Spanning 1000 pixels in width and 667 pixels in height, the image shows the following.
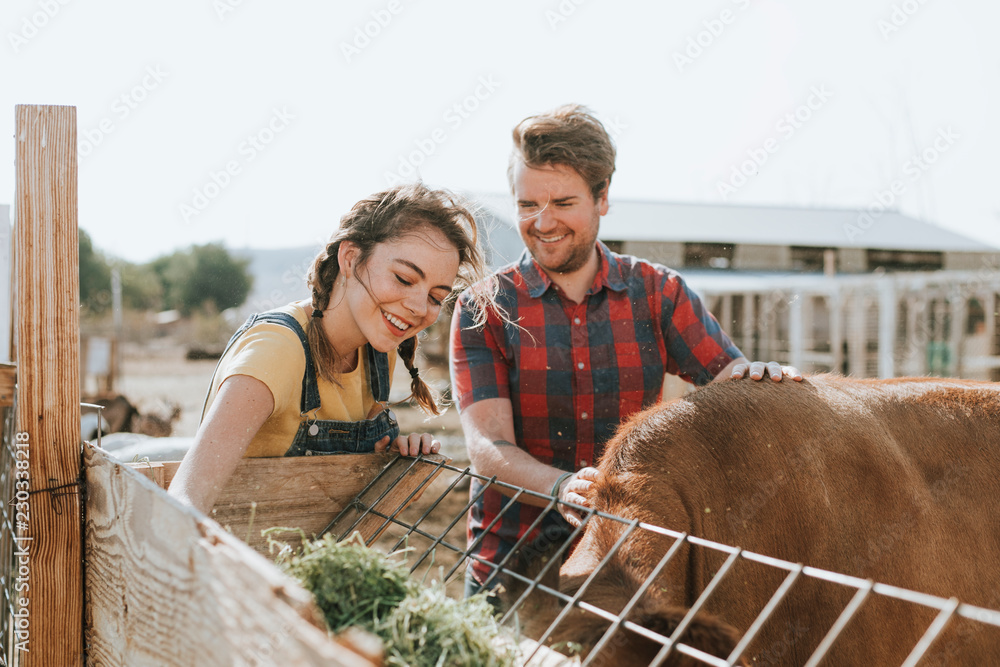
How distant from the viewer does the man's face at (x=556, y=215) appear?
2.99 meters

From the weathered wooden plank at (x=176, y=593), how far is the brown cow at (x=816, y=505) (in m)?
0.94

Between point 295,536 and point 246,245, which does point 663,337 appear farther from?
point 246,245

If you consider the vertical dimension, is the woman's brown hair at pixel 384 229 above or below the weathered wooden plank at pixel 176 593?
above

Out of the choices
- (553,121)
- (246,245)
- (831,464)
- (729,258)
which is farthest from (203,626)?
(246,245)

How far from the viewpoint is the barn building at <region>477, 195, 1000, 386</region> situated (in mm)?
16734

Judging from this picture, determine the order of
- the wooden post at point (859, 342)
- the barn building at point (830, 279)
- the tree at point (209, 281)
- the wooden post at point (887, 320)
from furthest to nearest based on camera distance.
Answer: the tree at point (209, 281) < the wooden post at point (859, 342) < the barn building at point (830, 279) < the wooden post at point (887, 320)

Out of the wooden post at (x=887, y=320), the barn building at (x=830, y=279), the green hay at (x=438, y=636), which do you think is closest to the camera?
the green hay at (x=438, y=636)

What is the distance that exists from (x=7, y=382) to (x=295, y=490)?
0.77m

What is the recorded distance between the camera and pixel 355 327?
2.39 m

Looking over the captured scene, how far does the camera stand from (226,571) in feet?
3.39

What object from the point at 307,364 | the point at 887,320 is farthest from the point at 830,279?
the point at 307,364

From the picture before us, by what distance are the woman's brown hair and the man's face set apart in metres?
0.48

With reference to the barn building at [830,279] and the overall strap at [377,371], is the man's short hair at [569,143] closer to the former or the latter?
the overall strap at [377,371]

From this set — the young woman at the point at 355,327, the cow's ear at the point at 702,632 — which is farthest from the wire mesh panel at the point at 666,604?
the young woman at the point at 355,327
